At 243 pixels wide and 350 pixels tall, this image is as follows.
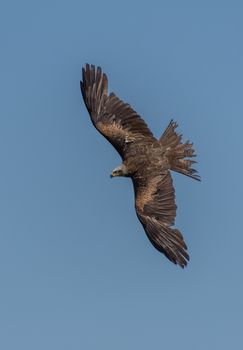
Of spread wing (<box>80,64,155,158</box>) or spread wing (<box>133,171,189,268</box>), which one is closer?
spread wing (<box>133,171,189,268</box>)

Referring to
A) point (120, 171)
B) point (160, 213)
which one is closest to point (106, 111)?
point (120, 171)

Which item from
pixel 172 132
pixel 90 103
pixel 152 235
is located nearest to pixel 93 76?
pixel 90 103

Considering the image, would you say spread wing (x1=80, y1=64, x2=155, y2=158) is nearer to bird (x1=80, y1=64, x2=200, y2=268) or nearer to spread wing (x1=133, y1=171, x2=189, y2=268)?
bird (x1=80, y1=64, x2=200, y2=268)

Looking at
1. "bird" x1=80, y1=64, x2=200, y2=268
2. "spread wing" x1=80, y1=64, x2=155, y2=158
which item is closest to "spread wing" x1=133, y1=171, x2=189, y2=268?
"bird" x1=80, y1=64, x2=200, y2=268

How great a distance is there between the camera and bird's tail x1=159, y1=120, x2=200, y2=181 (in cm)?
2586

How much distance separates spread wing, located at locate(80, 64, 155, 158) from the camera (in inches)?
1057

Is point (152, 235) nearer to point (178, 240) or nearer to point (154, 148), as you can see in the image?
point (178, 240)

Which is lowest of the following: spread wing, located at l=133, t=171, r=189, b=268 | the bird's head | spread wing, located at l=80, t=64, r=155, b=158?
spread wing, located at l=133, t=171, r=189, b=268

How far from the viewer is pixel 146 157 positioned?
1024 inches

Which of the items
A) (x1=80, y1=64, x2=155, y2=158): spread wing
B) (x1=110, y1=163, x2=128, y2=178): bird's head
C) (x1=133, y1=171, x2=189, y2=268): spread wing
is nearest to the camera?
(x1=133, y1=171, x2=189, y2=268): spread wing

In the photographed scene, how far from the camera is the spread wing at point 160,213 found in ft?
78.6

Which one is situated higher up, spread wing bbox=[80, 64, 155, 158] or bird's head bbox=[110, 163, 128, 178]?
spread wing bbox=[80, 64, 155, 158]

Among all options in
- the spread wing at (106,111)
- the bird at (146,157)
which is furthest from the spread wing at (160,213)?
the spread wing at (106,111)

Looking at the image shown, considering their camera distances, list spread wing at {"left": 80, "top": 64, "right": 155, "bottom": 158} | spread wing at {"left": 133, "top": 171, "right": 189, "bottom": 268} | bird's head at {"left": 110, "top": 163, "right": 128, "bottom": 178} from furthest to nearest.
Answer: spread wing at {"left": 80, "top": 64, "right": 155, "bottom": 158}, bird's head at {"left": 110, "top": 163, "right": 128, "bottom": 178}, spread wing at {"left": 133, "top": 171, "right": 189, "bottom": 268}
